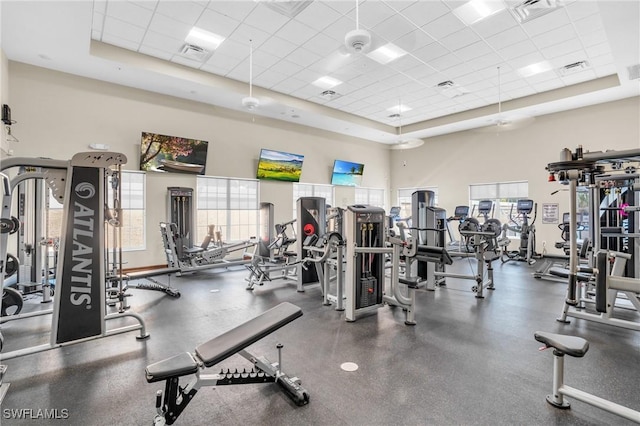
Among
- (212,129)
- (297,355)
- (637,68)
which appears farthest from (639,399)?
(212,129)

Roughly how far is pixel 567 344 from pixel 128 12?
665cm

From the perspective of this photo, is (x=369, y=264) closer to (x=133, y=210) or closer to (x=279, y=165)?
(x=133, y=210)

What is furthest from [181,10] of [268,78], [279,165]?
[279,165]

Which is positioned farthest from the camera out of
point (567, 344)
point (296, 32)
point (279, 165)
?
point (279, 165)

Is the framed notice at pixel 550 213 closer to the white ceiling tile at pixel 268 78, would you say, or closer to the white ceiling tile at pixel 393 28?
the white ceiling tile at pixel 393 28

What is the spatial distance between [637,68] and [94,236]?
944cm

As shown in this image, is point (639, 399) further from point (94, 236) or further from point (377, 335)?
point (94, 236)

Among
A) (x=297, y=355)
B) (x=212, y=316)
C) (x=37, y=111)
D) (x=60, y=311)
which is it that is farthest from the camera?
(x=37, y=111)

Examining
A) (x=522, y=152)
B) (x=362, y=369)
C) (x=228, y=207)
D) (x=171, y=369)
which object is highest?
(x=522, y=152)

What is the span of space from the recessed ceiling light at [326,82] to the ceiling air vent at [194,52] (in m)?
2.50

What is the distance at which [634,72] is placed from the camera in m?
6.34

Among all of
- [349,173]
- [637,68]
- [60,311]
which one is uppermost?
[637,68]

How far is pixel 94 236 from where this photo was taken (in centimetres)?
295

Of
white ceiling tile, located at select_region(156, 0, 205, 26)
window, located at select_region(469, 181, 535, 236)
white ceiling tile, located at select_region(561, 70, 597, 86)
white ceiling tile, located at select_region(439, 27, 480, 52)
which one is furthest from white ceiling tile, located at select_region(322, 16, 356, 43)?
window, located at select_region(469, 181, 535, 236)
